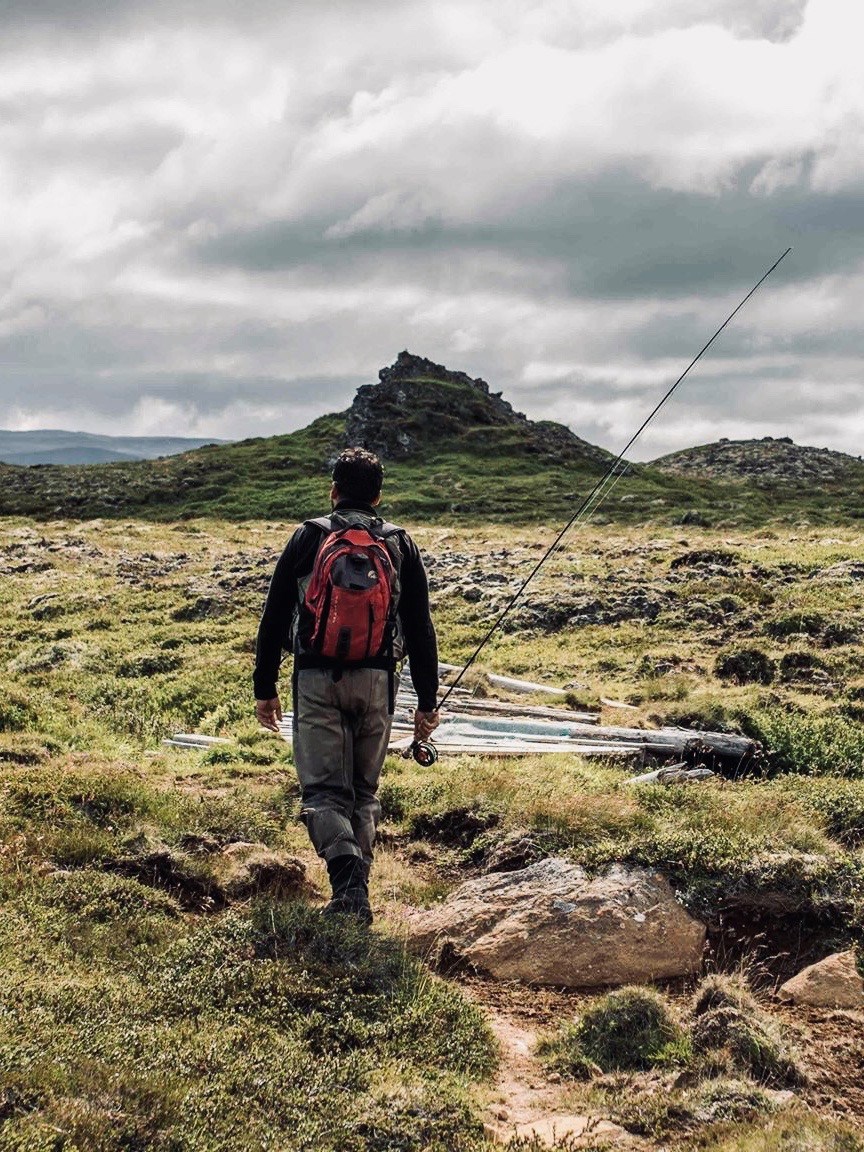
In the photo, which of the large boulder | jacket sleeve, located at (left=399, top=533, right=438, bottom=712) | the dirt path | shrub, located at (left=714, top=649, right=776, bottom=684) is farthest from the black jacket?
shrub, located at (left=714, top=649, right=776, bottom=684)

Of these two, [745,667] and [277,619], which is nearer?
[277,619]

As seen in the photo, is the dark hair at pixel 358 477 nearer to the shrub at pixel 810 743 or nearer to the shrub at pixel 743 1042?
the shrub at pixel 743 1042

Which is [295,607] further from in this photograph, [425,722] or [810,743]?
[810,743]

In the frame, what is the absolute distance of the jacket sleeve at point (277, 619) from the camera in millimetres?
6945

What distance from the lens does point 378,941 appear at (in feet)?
20.1

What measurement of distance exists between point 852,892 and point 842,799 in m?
2.37

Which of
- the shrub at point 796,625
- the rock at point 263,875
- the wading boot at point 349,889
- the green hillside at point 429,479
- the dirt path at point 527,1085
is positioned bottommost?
the dirt path at point 527,1085

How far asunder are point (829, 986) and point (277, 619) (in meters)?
4.35

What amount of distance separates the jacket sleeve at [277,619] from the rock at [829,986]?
13.1ft

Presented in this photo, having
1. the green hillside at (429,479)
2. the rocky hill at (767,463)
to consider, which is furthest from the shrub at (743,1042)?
the rocky hill at (767,463)

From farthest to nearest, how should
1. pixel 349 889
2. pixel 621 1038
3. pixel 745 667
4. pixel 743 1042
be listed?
pixel 745 667
pixel 349 889
pixel 621 1038
pixel 743 1042

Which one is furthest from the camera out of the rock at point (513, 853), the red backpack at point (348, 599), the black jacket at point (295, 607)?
the rock at point (513, 853)

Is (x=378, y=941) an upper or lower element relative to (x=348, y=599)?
lower

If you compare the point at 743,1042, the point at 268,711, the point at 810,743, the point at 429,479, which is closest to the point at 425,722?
the point at 268,711
